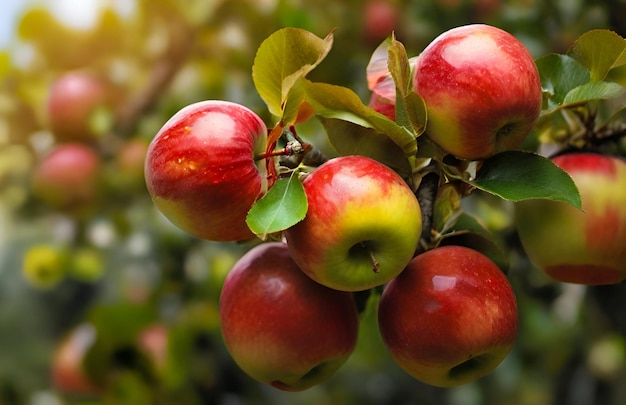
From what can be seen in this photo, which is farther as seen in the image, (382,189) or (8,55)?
(8,55)

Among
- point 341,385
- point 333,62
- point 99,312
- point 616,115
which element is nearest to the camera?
point 616,115

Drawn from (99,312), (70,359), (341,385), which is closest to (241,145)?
(99,312)

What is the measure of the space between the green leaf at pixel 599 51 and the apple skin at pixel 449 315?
0.16 m

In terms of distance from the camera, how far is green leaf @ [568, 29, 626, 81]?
485 millimetres

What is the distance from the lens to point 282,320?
0.48m

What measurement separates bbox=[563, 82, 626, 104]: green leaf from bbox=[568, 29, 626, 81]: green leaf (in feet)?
0.09

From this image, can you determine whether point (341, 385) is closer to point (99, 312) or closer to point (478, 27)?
point (99, 312)

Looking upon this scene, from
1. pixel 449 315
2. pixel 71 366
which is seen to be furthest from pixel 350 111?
pixel 71 366

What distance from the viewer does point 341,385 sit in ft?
5.21

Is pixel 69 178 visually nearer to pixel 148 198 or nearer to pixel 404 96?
pixel 148 198

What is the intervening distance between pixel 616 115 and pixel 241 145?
313mm

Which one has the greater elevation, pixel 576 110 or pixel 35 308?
pixel 576 110

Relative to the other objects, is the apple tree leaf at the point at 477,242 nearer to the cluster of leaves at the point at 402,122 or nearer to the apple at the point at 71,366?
the cluster of leaves at the point at 402,122

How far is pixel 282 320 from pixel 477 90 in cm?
20
